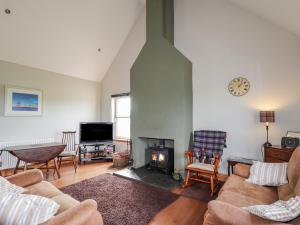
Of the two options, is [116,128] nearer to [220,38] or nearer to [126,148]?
[126,148]

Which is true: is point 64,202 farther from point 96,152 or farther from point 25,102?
point 25,102

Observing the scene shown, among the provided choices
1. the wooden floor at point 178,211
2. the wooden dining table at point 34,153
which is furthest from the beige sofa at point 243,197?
the wooden dining table at point 34,153

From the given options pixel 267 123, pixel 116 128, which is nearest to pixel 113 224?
pixel 267 123

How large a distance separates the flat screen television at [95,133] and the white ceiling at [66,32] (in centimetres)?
164

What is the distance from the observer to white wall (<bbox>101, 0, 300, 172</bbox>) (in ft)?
9.29

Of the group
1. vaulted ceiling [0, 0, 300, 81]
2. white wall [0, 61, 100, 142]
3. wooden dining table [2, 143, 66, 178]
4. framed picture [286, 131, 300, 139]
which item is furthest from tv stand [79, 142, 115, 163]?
framed picture [286, 131, 300, 139]

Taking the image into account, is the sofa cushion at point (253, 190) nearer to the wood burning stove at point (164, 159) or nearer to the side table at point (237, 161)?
the side table at point (237, 161)

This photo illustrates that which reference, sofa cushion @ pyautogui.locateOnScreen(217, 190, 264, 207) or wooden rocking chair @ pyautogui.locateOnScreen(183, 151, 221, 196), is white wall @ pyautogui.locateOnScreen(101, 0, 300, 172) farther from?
sofa cushion @ pyautogui.locateOnScreen(217, 190, 264, 207)

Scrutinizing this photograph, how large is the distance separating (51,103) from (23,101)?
0.63 m

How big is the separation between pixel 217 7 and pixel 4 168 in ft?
18.9

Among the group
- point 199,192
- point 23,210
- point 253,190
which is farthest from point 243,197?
point 23,210

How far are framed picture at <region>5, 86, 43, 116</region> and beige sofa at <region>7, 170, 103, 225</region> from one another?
2630mm

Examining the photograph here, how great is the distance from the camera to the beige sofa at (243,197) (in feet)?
3.90

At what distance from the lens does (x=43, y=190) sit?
187 centimetres
